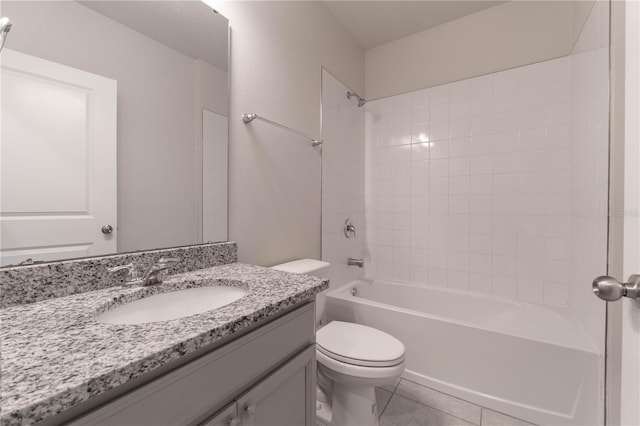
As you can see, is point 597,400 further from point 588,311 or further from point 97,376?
point 97,376

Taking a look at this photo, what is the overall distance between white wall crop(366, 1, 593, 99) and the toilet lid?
78.4 inches

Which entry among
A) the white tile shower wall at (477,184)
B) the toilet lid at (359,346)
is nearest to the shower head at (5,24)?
the toilet lid at (359,346)

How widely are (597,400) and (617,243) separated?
934 millimetres

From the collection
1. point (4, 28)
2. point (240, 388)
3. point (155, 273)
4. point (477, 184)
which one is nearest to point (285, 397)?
point (240, 388)

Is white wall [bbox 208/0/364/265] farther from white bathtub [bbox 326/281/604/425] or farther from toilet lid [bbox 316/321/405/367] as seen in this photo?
white bathtub [bbox 326/281/604/425]

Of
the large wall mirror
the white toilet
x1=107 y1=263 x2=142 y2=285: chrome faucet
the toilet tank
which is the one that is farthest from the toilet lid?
x1=107 y1=263 x2=142 y2=285: chrome faucet

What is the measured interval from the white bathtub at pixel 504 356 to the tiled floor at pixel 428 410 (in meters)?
0.04

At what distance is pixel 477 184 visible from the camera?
2021mm

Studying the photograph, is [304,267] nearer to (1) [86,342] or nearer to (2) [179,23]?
(1) [86,342]

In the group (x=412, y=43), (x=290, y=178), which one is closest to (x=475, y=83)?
(x=412, y=43)

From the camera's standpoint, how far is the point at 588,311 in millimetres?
1357

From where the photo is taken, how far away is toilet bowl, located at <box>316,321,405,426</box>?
1.17 m

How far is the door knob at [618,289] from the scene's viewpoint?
480 millimetres

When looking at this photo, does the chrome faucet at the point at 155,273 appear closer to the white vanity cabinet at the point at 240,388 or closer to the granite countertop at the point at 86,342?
the granite countertop at the point at 86,342
